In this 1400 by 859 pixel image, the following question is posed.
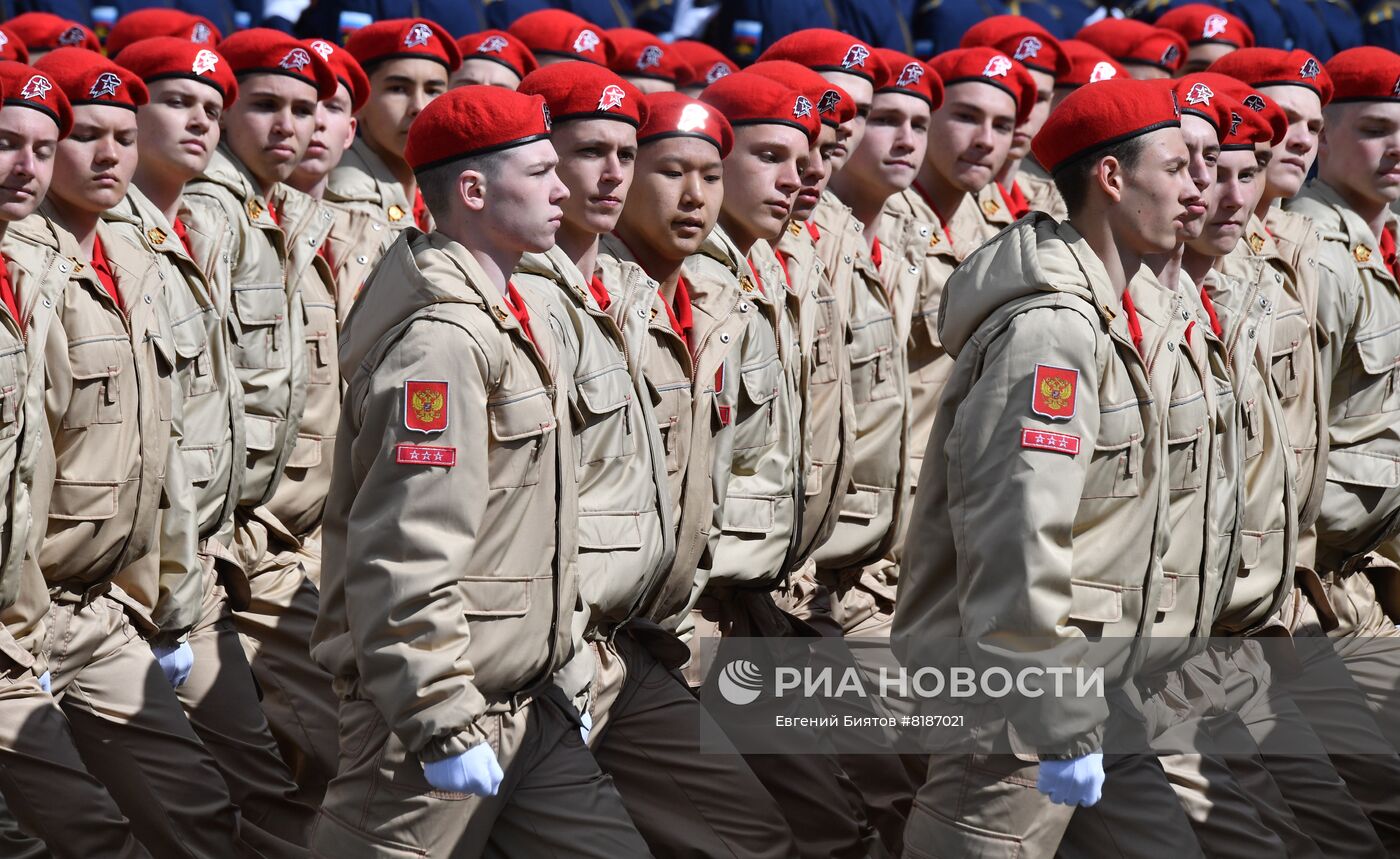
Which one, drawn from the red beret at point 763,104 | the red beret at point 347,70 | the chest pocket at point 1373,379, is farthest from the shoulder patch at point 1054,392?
the red beret at point 347,70

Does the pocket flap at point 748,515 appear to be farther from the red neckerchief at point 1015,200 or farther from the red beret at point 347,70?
the red neckerchief at point 1015,200

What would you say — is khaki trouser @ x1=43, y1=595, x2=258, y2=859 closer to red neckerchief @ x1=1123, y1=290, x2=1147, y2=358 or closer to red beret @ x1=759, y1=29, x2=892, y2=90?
red neckerchief @ x1=1123, y1=290, x2=1147, y2=358

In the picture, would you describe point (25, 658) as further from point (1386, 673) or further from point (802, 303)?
point (1386, 673)

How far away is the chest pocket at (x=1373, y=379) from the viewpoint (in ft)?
26.2

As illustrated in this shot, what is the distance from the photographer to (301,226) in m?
8.23

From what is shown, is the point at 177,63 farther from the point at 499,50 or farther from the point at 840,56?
the point at 840,56

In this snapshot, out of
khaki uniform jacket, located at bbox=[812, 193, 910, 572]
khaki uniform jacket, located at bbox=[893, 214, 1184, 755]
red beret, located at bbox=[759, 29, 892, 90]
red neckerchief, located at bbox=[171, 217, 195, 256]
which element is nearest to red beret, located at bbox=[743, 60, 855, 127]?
khaki uniform jacket, located at bbox=[812, 193, 910, 572]

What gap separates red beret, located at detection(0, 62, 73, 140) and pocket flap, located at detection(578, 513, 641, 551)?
186 cm

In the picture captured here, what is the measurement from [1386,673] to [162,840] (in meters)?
3.89

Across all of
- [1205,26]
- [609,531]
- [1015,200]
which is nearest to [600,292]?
[609,531]

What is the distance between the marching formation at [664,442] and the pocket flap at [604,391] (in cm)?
1

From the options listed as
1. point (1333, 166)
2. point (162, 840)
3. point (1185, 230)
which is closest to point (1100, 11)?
point (1333, 166)

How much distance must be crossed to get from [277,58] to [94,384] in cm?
205

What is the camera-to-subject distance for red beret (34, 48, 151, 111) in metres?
6.84
